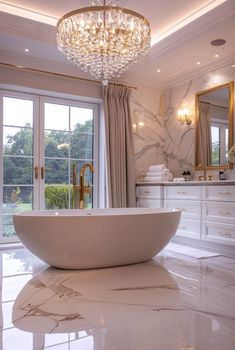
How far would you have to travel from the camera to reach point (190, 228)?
3779mm

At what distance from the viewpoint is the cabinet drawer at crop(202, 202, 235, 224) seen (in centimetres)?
330

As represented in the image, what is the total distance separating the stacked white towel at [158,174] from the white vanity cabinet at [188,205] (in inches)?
11.6

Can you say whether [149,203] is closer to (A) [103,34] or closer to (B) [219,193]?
(B) [219,193]

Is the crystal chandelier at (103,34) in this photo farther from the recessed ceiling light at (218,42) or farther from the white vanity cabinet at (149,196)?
the white vanity cabinet at (149,196)

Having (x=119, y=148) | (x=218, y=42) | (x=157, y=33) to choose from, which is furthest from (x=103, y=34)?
(x=119, y=148)

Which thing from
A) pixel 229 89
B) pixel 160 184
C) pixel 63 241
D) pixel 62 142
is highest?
pixel 229 89

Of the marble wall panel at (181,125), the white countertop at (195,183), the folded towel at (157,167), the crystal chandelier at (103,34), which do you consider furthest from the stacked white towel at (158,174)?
the crystal chandelier at (103,34)

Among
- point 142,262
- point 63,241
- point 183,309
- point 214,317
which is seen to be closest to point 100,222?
point 63,241

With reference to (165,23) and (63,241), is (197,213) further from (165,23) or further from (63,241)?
(165,23)

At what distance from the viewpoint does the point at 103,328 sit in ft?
5.35

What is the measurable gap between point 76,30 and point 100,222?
1624 millimetres

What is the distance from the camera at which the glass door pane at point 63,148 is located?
14.0ft

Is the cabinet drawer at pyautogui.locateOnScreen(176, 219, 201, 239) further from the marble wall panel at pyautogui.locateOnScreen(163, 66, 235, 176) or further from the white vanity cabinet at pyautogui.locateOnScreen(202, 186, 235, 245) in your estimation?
the marble wall panel at pyautogui.locateOnScreen(163, 66, 235, 176)

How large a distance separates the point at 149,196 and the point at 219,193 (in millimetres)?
1136
